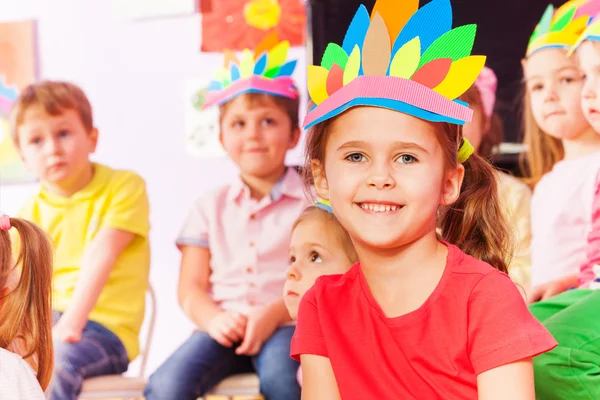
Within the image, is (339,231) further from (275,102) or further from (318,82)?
(275,102)

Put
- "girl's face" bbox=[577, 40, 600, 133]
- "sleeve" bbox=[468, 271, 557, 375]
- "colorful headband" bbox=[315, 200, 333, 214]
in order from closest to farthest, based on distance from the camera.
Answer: "sleeve" bbox=[468, 271, 557, 375] < "colorful headband" bbox=[315, 200, 333, 214] < "girl's face" bbox=[577, 40, 600, 133]

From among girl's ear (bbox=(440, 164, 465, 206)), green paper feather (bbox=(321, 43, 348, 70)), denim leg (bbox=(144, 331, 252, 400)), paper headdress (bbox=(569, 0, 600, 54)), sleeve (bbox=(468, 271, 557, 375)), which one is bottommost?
denim leg (bbox=(144, 331, 252, 400))

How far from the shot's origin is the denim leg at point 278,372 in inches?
72.6

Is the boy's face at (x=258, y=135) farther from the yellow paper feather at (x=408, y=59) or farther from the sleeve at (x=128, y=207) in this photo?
the yellow paper feather at (x=408, y=59)

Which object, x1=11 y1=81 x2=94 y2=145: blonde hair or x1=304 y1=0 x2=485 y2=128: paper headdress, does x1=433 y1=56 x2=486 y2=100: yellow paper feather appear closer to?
x1=304 y1=0 x2=485 y2=128: paper headdress

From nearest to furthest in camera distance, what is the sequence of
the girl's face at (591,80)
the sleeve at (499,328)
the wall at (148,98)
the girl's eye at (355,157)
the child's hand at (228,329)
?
the sleeve at (499,328) → the girl's eye at (355,157) → the girl's face at (591,80) → the child's hand at (228,329) → the wall at (148,98)

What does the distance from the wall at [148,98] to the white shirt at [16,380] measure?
188 centimetres

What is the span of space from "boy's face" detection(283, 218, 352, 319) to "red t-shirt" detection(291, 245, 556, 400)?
35cm

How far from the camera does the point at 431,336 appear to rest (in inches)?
47.4

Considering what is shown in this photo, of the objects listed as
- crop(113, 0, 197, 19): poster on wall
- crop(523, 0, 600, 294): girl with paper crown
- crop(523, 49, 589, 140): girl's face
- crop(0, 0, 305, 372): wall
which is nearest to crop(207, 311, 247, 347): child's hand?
crop(523, 0, 600, 294): girl with paper crown

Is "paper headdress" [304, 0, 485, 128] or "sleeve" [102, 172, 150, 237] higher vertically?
"paper headdress" [304, 0, 485, 128]

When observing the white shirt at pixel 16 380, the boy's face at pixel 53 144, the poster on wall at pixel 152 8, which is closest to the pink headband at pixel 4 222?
the white shirt at pixel 16 380

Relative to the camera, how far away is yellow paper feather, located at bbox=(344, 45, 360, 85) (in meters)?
1.22

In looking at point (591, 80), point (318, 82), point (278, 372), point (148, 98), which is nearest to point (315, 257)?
point (278, 372)
